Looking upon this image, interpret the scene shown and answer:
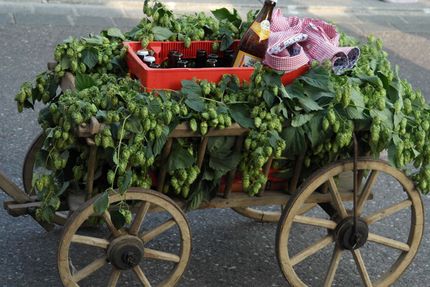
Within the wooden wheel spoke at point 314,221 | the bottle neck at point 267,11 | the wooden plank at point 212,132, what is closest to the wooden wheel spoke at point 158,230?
the wooden plank at point 212,132

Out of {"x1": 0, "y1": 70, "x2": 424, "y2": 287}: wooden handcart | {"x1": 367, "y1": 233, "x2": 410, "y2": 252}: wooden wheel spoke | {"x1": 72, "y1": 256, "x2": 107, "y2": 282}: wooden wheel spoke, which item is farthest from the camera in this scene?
{"x1": 367, "y1": 233, "x2": 410, "y2": 252}: wooden wheel spoke

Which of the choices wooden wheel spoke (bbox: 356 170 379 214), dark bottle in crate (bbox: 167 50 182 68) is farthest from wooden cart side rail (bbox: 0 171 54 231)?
wooden wheel spoke (bbox: 356 170 379 214)

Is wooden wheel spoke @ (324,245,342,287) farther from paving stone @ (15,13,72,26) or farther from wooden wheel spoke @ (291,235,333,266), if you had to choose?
paving stone @ (15,13,72,26)

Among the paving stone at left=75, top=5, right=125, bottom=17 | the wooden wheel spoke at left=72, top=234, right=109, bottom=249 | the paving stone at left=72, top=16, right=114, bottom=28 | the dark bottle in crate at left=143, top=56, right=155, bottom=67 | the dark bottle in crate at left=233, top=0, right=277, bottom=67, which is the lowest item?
the paving stone at left=72, top=16, right=114, bottom=28

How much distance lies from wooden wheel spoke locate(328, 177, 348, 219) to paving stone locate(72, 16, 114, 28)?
4054 mm

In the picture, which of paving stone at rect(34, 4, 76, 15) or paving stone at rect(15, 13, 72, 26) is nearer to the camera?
paving stone at rect(15, 13, 72, 26)

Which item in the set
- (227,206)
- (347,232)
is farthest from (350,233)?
(227,206)

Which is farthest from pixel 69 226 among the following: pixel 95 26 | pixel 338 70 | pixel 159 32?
pixel 95 26

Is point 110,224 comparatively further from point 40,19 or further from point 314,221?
point 40,19

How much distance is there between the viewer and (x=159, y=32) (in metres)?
3.31

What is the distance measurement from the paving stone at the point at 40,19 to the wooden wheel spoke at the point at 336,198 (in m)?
4.15

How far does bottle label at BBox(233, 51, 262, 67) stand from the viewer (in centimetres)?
316

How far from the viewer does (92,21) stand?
6852 mm

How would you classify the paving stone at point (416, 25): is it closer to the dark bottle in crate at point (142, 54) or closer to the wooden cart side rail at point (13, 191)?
the dark bottle in crate at point (142, 54)
